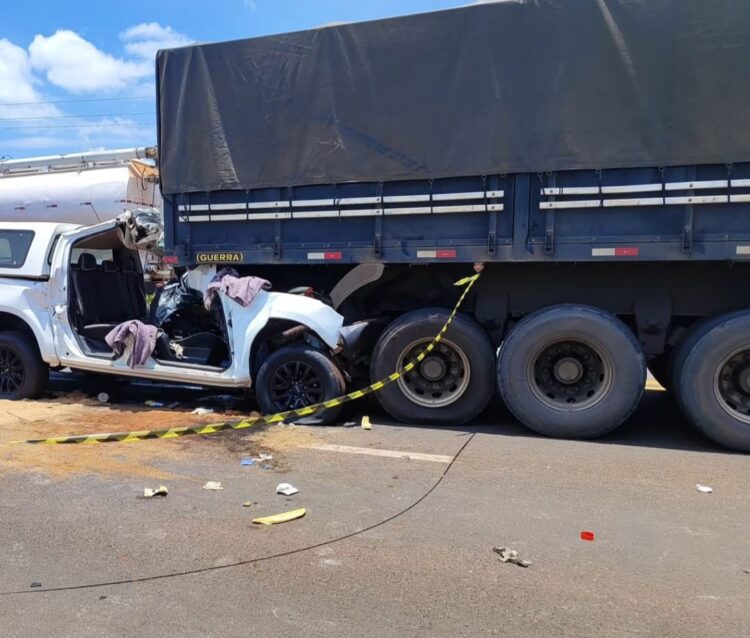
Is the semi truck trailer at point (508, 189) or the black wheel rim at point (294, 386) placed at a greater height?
the semi truck trailer at point (508, 189)

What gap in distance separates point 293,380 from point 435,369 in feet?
4.90

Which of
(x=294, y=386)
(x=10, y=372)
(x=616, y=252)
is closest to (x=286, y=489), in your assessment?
(x=294, y=386)

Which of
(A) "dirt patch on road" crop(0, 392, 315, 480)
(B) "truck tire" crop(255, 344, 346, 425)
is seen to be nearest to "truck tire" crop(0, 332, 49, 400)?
(A) "dirt patch on road" crop(0, 392, 315, 480)

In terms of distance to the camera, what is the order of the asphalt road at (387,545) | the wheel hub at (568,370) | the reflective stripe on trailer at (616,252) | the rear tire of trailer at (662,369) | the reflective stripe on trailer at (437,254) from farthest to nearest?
the rear tire of trailer at (662,369), the reflective stripe on trailer at (437,254), the wheel hub at (568,370), the reflective stripe on trailer at (616,252), the asphalt road at (387,545)

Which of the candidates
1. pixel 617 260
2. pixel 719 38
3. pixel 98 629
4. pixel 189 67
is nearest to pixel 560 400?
pixel 617 260

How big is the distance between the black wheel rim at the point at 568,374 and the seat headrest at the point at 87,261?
5.57 meters

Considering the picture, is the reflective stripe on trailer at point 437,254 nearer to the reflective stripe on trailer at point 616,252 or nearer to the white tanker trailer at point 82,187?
the reflective stripe on trailer at point 616,252

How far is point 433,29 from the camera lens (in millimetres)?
6047

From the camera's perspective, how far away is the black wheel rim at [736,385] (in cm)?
550

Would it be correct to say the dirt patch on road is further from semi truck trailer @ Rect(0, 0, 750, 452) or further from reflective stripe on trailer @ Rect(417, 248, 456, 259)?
reflective stripe on trailer @ Rect(417, 248, 456, 259)

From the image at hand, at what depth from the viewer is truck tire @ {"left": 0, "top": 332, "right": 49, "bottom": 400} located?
7.31m

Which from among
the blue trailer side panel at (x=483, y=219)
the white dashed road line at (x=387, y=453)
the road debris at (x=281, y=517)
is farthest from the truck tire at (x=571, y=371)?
the road debris at (x=281, y=517)

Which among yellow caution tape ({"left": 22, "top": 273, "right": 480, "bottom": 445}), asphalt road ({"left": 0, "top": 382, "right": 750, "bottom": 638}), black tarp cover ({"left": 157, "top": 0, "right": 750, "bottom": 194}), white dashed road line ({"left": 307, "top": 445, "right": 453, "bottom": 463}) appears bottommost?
asphalt road ({"left": 0, "top": 382, "right": 750, "bottom": 638})

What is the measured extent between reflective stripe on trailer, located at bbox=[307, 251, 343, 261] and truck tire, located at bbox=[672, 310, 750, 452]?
3.47m
